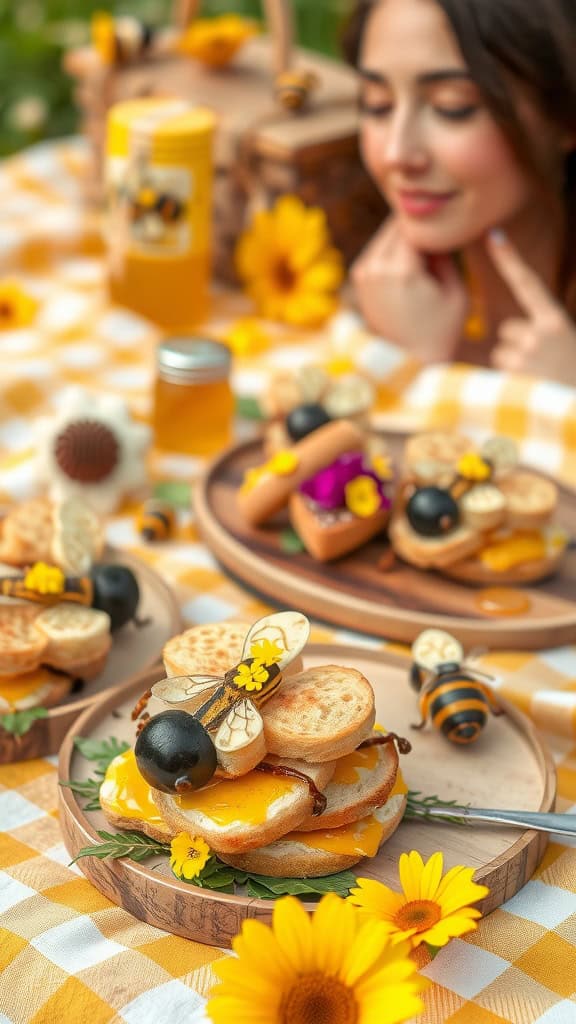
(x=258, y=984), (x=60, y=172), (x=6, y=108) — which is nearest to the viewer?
(x=258, y=984)

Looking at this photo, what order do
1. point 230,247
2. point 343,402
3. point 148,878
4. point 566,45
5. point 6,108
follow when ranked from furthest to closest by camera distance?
point 6,108 < point 230,247 < point 566,45 < point 343,402 < point 148,878

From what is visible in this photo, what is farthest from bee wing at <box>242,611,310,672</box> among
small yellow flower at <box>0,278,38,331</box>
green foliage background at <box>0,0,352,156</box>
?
green foliage background at <box>0,0,352,156</box>

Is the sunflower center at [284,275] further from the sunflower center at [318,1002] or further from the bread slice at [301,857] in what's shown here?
the sunflower center at [318,1002]

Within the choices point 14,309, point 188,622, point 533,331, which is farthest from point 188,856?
point 14,309

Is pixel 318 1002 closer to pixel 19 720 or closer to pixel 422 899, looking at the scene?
pixel 422 899

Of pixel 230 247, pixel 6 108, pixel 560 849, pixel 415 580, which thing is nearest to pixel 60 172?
pixel 230 247

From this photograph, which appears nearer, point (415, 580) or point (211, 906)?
point (211, 906)

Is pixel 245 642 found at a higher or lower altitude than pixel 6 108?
higher

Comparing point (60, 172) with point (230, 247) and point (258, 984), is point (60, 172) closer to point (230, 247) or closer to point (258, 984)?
point (230, 247)
